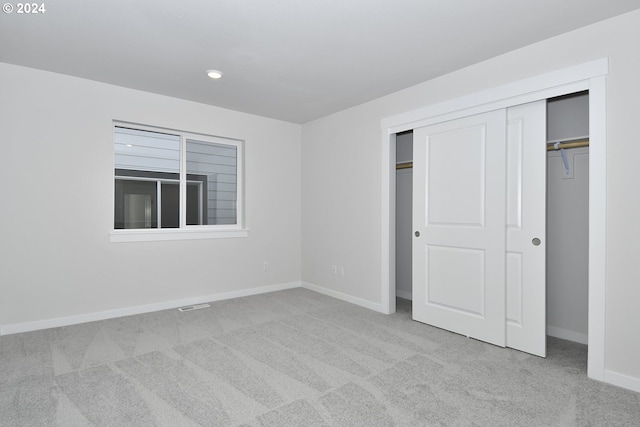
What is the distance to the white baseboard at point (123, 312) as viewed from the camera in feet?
10.6

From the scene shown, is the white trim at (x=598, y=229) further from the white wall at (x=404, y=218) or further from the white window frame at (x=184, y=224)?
the white window frame at (x=184, y=224)

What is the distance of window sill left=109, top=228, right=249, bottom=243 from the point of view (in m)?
3.74

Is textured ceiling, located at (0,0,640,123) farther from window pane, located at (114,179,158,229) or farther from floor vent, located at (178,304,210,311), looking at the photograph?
floor vent, located at (178,304,210,311)

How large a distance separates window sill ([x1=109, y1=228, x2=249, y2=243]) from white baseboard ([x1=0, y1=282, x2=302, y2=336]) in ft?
2.44

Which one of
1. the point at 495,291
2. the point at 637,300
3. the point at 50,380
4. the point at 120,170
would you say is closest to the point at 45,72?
the point at 120,170

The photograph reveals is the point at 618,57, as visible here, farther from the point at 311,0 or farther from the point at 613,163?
the point at 311,0

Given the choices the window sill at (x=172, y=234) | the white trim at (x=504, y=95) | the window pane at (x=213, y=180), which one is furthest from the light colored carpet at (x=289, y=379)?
the white trim at (x=504, y=95)

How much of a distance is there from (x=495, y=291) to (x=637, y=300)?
92cm

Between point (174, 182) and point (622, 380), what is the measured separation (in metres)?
4.52

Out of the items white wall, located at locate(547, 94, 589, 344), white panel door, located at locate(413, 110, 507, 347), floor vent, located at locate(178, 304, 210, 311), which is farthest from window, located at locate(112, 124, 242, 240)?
white wall, located at locate(547, 94, 589, 344)

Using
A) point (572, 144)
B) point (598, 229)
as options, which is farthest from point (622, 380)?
point (572, 144)

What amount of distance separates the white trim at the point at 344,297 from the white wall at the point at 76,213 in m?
1.07

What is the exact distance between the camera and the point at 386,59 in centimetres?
300

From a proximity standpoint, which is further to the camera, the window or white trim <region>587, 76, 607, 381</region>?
the window
